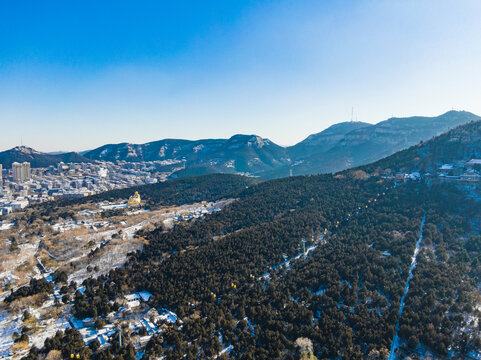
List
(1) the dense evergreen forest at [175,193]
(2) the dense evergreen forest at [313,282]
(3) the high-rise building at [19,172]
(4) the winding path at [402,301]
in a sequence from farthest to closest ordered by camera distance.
Result: 1. (3) the high-rise building at [19,172]
2. (1) the dense evergreen forest at [175,193]
3. (2) the dense evergreen forest at [313,282]
4. (4) the winding path at [402,301]

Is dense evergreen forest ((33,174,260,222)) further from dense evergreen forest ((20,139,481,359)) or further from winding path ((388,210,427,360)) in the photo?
winding path ((388,210,427,360))

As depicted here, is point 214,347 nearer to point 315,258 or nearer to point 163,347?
point 163,347

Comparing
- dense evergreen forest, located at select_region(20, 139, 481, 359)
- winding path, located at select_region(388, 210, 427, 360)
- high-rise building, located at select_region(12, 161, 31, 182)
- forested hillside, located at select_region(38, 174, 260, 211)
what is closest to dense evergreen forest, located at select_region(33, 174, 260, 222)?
forested hillside, located at select_region(38, 174, 260, 211)

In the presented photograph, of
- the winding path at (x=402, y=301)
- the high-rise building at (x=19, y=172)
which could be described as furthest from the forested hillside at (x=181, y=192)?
the high-rise building at (x=19, y=172)

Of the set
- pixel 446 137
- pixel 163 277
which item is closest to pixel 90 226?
pixel 163 277

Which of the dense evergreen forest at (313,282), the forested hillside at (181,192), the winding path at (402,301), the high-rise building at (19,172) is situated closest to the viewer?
the winding path at (402,301)

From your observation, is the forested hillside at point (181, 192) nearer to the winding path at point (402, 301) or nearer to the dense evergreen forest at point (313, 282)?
the dense evergreen forest at point (313, 282)

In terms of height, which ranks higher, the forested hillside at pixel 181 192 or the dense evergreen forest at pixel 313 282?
the forested hillside at pixel 181 192

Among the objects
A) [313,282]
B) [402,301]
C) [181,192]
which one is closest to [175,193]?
[181,192]
